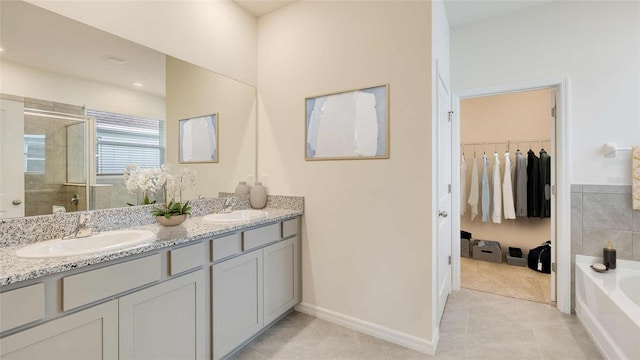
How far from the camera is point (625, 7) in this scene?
7.66ft

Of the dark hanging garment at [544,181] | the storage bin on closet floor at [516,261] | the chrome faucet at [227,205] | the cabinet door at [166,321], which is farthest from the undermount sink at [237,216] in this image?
the dark hanging garment at [544,181]

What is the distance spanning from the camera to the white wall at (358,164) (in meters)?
1.99

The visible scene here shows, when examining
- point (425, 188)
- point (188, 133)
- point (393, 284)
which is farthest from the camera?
point (188, 133)

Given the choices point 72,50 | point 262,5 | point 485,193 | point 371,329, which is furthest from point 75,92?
point 485,193

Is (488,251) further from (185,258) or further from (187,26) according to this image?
(187,26)

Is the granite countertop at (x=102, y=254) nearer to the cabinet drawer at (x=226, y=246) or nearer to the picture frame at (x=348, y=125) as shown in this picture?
the cabinet drawer at (x=226, y=246)

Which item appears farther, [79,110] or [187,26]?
[187,26]

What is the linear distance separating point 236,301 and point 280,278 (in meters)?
0.47

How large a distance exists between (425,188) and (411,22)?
1.16m

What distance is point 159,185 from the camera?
1868 mm

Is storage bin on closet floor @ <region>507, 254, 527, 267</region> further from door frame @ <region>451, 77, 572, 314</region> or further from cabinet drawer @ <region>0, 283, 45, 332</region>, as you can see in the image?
cabinet drawer @ <region>0, 283, 45, 332</region>

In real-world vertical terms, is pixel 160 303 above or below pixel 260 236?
below

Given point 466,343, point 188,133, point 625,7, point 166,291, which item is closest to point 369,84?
point 188,133

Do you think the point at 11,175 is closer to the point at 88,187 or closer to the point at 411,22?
the point at 88,187
